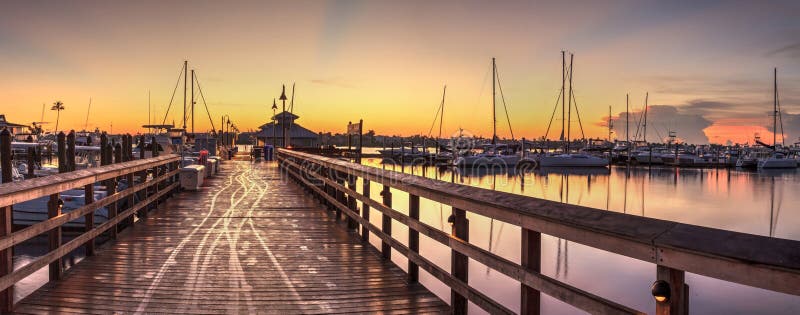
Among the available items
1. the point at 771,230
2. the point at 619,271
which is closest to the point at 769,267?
the point at 619,271

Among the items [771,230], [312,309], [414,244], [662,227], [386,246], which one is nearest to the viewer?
[662,227]

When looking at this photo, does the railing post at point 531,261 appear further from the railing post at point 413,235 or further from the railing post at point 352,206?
the railing post at point 352,206

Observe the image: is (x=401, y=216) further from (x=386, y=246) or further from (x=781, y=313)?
(x=781, y=313)

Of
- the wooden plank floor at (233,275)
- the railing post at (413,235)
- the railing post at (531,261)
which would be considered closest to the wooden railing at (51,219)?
the wooden plank floor at (233,275)

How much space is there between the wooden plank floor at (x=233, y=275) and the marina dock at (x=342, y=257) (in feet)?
0.06

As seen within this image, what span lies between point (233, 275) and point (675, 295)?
4.94 meters

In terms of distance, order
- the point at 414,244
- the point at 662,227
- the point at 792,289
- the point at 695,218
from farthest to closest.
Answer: the point at 695,218 < the point at 414,244 < the point at 662,227 < the point at 792,289

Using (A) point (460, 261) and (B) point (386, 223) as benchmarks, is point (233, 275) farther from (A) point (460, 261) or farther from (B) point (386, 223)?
(A) point (460, 261)

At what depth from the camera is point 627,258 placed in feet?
52.5

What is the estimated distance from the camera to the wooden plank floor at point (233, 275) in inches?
197

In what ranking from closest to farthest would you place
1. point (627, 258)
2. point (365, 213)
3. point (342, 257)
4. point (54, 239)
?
point (54, 239) < point (342, 257) < point (365, 213) < point (627, 258)

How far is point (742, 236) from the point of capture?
2.13 metres

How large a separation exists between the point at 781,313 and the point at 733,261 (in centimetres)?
1160

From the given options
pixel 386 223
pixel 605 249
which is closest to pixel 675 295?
pixel 605 249
